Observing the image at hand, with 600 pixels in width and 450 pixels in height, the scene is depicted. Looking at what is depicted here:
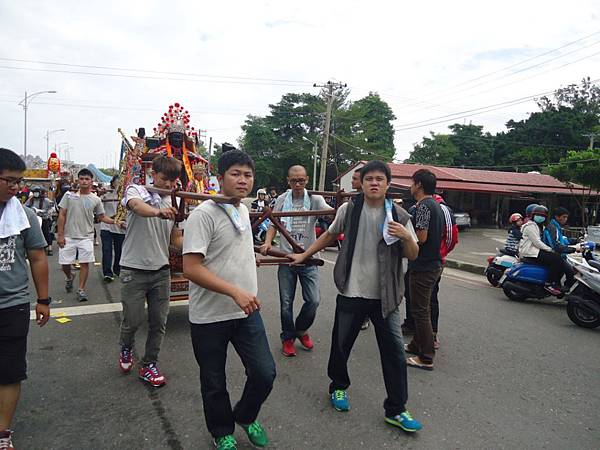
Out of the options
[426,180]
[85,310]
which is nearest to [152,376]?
[85,310]

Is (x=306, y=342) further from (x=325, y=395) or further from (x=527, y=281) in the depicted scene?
(x=527, y=281)

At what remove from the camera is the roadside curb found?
31.8 feet

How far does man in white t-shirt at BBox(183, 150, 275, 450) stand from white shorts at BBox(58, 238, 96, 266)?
4.16 m

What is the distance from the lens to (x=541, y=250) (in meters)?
6.41

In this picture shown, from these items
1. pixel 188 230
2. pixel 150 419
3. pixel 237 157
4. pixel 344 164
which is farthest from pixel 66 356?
pixel 344 164

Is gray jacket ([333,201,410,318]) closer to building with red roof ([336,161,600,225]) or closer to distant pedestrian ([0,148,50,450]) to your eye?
distant pedestrian ([0,148,50,450])

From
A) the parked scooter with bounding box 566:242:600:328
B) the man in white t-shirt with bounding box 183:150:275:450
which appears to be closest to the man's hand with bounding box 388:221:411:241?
the man in white t-shirt with bounding box 183:150:275:450

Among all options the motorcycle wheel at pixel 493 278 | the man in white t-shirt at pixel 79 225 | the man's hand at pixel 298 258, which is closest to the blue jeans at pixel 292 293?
the man's hand at pixel 298 258

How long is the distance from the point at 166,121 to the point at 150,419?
15.0 feet

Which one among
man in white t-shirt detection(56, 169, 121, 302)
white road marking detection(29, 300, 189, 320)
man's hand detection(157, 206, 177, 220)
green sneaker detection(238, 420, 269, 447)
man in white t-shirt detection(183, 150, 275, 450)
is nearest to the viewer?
man in white t-shirt detection(183, 150, 275, 450)

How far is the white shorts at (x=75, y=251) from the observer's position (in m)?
5.84

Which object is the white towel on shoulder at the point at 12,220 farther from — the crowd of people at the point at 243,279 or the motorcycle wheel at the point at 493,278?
the motorcycle wheel at the point at 493,278

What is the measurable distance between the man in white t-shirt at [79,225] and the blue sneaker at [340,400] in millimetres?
4272

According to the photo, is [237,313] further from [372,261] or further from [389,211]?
[389,211]
